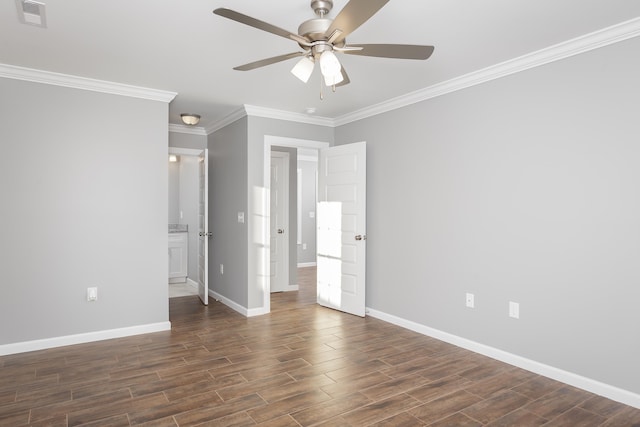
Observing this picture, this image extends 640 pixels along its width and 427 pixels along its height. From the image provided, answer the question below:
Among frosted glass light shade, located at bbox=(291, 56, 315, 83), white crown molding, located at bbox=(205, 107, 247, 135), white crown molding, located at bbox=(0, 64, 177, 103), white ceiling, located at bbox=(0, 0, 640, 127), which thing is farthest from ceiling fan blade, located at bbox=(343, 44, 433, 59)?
white crown molding, located at bbox=(205, 107, 247, 135)

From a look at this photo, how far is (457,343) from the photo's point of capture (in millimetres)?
3758

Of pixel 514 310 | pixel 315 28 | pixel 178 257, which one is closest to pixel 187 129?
pixel 178 257

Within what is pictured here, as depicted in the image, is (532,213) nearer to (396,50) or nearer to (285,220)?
(396,50)

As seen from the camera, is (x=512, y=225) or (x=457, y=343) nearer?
(x=512, y=225)

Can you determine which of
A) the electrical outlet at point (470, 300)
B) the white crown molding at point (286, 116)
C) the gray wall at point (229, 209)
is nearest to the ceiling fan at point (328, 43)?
the electrical outlet at point (470, 300)

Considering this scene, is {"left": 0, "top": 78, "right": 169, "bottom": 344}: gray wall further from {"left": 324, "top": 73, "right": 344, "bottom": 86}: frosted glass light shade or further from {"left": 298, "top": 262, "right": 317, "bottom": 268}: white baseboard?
{"left": 298, "top": 262, "right": 317, "bottom": 268}: white baseboard

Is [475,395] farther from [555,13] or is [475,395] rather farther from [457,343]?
[555,13]

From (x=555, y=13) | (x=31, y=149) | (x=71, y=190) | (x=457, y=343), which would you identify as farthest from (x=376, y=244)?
(x=31, y=149)

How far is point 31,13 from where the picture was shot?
250 cm

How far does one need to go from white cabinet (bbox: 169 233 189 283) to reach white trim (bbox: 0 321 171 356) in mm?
2584

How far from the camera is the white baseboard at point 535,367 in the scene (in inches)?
106

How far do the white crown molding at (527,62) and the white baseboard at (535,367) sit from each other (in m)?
2.36

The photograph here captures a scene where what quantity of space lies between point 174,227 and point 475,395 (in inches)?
227

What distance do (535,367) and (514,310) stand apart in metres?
0.45
